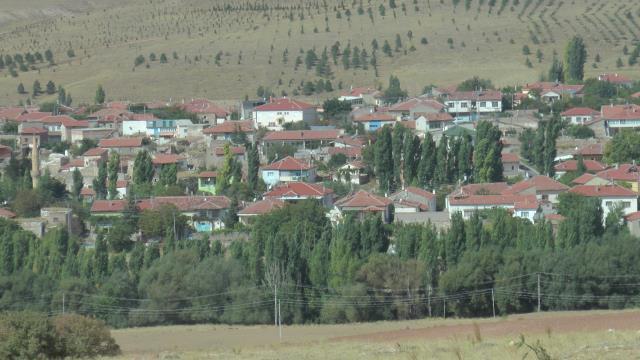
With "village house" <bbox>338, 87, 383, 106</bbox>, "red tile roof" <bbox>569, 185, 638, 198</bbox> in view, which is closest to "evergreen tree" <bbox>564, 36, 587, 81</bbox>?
"village house" <bbox>338, 87, 383, 106</bbox>

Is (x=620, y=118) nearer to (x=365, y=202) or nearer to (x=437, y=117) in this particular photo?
(x=437, y=117)

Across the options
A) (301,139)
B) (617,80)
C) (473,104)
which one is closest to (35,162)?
(301,139)

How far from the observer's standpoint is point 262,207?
37.6 metres

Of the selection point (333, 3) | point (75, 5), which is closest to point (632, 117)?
point (333, 3)

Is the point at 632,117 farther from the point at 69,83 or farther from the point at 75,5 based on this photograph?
the point at 75,5

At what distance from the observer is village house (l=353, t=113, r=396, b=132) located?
48.4 meters

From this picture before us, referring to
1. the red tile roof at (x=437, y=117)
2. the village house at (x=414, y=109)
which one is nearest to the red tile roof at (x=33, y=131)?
the village house at (x=414, y=109)

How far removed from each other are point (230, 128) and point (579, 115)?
37.6ft

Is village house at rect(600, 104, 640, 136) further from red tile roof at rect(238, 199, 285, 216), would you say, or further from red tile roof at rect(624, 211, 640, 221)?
red tile roof at rect(238, 199, 285, 216)

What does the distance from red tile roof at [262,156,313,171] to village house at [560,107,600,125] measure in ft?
33.5

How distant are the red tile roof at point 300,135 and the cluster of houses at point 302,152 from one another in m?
0.04

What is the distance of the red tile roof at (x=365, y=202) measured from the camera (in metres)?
36.8

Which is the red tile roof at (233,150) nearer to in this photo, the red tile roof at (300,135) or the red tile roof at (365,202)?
the red tile roof at (300,135)

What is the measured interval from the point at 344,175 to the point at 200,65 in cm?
2562
